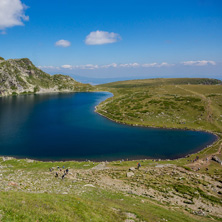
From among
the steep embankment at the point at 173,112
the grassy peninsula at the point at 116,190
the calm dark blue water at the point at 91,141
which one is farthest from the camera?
the steep embankment at the point at 173,112

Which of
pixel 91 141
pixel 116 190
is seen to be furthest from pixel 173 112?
pixel 116 190

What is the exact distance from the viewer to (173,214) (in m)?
28.1

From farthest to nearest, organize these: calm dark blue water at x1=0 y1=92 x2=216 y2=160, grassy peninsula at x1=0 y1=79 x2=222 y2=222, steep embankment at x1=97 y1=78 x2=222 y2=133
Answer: steep embankment at x1=97 y1=78 x2=222 y2=133 < calm dark blue water at x1=0 y1=92 x2=216 y2=160 < grassy peninsula at x1=0 y1=79 x2=222 y2=222

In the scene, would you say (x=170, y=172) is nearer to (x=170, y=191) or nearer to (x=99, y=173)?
(x=170, y=191)

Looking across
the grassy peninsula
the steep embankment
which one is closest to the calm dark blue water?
the grassy peninsula

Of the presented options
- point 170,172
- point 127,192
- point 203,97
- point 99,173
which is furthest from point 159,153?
point 203,97

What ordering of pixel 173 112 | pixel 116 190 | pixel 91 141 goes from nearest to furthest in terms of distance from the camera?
pixel 116 190
pixel 91 141
pixel 173 112

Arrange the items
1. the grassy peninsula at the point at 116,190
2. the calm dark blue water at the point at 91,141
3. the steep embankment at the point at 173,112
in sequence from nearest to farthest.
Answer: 1. the grassy peninsula at the point at 116,190
2. the calm dark blue water at the point at 91,141
3. the steep embankment at the point at 173,112

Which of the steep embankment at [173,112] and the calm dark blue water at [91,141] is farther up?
the steep embankment at [173,112]

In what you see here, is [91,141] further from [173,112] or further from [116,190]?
[173,112]

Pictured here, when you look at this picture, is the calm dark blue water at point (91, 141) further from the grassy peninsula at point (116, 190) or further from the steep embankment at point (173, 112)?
the steep embankment at point (173, 112)

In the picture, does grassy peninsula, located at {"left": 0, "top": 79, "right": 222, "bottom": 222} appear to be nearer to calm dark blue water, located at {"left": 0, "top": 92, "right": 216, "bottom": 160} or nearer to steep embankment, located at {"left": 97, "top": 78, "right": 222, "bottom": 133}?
calm dark blue water, located at {"left": 0, "top": 92, "right": 216, "bottom": 160}

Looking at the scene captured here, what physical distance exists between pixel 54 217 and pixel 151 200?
70.8ft

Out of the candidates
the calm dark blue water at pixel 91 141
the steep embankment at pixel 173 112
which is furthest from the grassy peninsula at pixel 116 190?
the steep embankment at pixel 173 112
